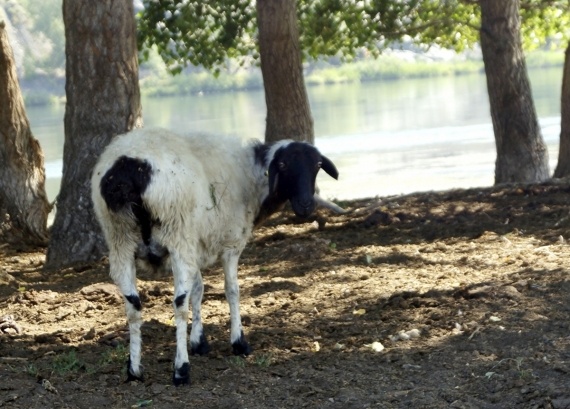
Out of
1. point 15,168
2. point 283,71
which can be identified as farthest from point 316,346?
point 283,71

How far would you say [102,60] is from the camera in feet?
34.5

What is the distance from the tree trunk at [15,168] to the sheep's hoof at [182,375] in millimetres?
6046

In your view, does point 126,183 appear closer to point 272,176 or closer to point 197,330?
point 272,176

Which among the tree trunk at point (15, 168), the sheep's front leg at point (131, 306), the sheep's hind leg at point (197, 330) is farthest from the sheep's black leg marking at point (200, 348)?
the tree trunk at point (15, 168)

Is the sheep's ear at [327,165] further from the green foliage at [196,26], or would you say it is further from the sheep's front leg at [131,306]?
the green foliage at [196,26]

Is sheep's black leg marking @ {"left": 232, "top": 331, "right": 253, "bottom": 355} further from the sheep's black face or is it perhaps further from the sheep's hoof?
the sheep's black face

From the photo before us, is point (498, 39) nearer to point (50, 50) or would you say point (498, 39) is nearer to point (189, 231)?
point (189, 231)

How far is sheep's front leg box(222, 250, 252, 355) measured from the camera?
7238 millimetres

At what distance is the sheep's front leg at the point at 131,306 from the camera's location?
21.7 feet

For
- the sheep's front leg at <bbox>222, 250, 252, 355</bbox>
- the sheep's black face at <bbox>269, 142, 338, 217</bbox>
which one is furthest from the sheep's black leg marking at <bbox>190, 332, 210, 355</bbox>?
the sheep's black face at <bbox>269, 142, 338, 217</bbox>

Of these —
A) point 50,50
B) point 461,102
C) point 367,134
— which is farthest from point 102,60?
point 50,50

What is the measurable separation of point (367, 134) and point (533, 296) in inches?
983

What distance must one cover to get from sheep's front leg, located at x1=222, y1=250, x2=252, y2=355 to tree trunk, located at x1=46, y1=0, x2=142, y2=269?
12.0ft

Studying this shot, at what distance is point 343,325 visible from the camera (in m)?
7.78
